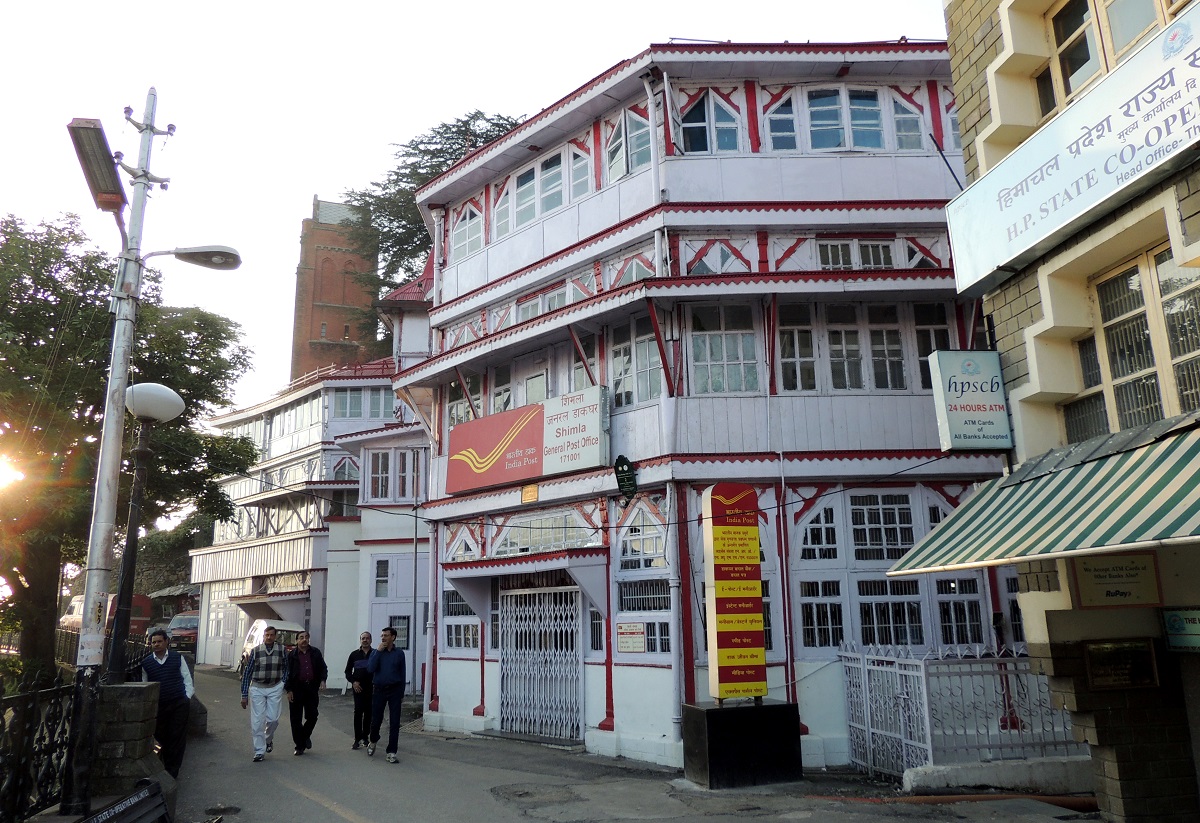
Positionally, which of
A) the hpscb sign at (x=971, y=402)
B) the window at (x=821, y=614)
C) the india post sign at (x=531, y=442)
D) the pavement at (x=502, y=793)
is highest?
the india post sign at (x=531, y=442)

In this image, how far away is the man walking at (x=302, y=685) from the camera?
13125mm

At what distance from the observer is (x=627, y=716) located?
14.1 meters

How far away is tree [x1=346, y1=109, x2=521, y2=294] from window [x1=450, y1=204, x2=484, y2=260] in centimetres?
2515

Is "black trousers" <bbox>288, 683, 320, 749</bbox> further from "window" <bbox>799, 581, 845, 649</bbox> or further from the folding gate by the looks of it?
"window" <bbox>799, 581, 845, 649</bbox>

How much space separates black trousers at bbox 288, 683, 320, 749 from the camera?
1310cm

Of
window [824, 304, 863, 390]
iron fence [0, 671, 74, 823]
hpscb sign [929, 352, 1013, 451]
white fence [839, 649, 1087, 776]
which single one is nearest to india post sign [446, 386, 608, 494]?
window [824, 304, 863, 390]

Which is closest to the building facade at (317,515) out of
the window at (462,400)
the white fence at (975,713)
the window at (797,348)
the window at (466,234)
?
the window at (462,400)

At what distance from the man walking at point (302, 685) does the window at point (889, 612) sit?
318 inches

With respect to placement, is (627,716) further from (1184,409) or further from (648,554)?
(1184,409)

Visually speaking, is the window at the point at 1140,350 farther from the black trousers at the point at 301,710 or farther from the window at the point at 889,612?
the black trousers at the point at 301,710

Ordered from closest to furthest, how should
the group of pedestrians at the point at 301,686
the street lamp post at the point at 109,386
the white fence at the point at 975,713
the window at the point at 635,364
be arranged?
the street lamp post at the point at 109,386 < the white fence at the point at 975,713 < the group of pedestrians at the point at 301,686 < the window at the point at 635,364

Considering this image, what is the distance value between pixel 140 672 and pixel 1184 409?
36.6 feet

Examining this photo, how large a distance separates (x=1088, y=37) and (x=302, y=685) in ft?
41.6

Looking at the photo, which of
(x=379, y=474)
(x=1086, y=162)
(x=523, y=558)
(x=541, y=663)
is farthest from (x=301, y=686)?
(x=379, y=474)
